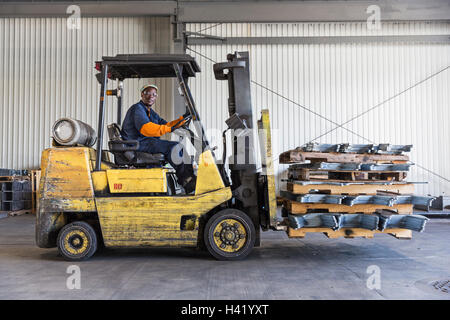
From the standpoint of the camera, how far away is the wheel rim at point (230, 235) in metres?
4.54

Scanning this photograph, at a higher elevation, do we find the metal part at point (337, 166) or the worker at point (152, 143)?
the worker at point (152, 143)

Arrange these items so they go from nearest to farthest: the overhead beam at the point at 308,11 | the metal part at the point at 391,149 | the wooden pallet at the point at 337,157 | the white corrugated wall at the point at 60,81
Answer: the wooden pallet at the point at 337,157 < the metal part at the point at 391,149 < the overhead beam at the point at 308,11 < the white corrugated wall at the point at 60,81

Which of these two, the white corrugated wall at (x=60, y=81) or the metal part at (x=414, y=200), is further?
the white corrugated wall at (x=60, y=81)

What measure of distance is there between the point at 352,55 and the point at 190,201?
8.94 metres

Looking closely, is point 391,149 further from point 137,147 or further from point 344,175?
point 137,147

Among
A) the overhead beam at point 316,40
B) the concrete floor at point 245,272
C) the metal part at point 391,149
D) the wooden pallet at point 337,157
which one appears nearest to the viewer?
the concrete floor at point 245,272

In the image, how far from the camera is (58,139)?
457 cm

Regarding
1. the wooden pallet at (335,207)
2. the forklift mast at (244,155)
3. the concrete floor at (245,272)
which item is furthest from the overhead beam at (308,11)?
the wooden pallet at (335,207)

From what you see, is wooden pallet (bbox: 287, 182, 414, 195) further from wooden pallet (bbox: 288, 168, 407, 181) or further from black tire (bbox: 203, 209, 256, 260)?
black tire (bbox: 203, 209, 256, 260)

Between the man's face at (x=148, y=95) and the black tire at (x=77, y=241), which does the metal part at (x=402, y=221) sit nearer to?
the man's face at (x=148, y=95)

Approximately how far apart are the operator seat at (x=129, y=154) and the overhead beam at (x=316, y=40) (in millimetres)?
7264

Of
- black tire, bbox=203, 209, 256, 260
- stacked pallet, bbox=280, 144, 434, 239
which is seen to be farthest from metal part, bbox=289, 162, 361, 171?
black tire, bbox=203, 209, 256, 260
